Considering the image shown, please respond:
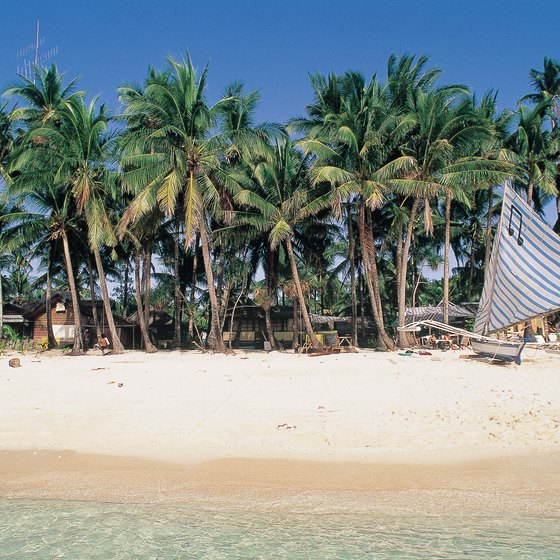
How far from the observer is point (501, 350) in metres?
14.8

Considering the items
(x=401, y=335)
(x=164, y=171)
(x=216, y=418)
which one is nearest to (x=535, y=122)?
(x=401, y=335)

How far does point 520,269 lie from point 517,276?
0.21 metres

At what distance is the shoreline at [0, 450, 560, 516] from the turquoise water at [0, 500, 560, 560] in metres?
0.25

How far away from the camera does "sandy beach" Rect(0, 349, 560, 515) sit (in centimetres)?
627

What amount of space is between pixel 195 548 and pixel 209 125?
18795 millimetres

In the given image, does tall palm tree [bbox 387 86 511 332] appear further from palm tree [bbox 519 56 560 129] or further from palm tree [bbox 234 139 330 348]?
palm tree [bbox 519 56 560 129]

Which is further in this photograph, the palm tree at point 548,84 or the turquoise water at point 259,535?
the palm tree at point 548,84

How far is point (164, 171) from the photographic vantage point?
21.6 m

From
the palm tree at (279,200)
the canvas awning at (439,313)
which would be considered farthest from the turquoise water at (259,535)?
the canvas awning at (439,313)

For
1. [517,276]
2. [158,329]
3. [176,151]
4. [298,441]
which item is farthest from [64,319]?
[298,441]

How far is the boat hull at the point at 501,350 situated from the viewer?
1421 cm

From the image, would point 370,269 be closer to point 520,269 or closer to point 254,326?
point 520,269

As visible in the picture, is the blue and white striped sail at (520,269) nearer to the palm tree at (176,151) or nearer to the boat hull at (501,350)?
the boat hull at (501,350)

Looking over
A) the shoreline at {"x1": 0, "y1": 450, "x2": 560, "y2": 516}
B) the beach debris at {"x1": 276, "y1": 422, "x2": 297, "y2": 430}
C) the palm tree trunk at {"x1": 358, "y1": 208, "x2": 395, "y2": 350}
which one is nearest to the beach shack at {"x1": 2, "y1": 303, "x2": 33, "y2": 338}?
the palm tree trunk at {"x1": 358, "y1": 208, "x2": 395, "y2": 350}
